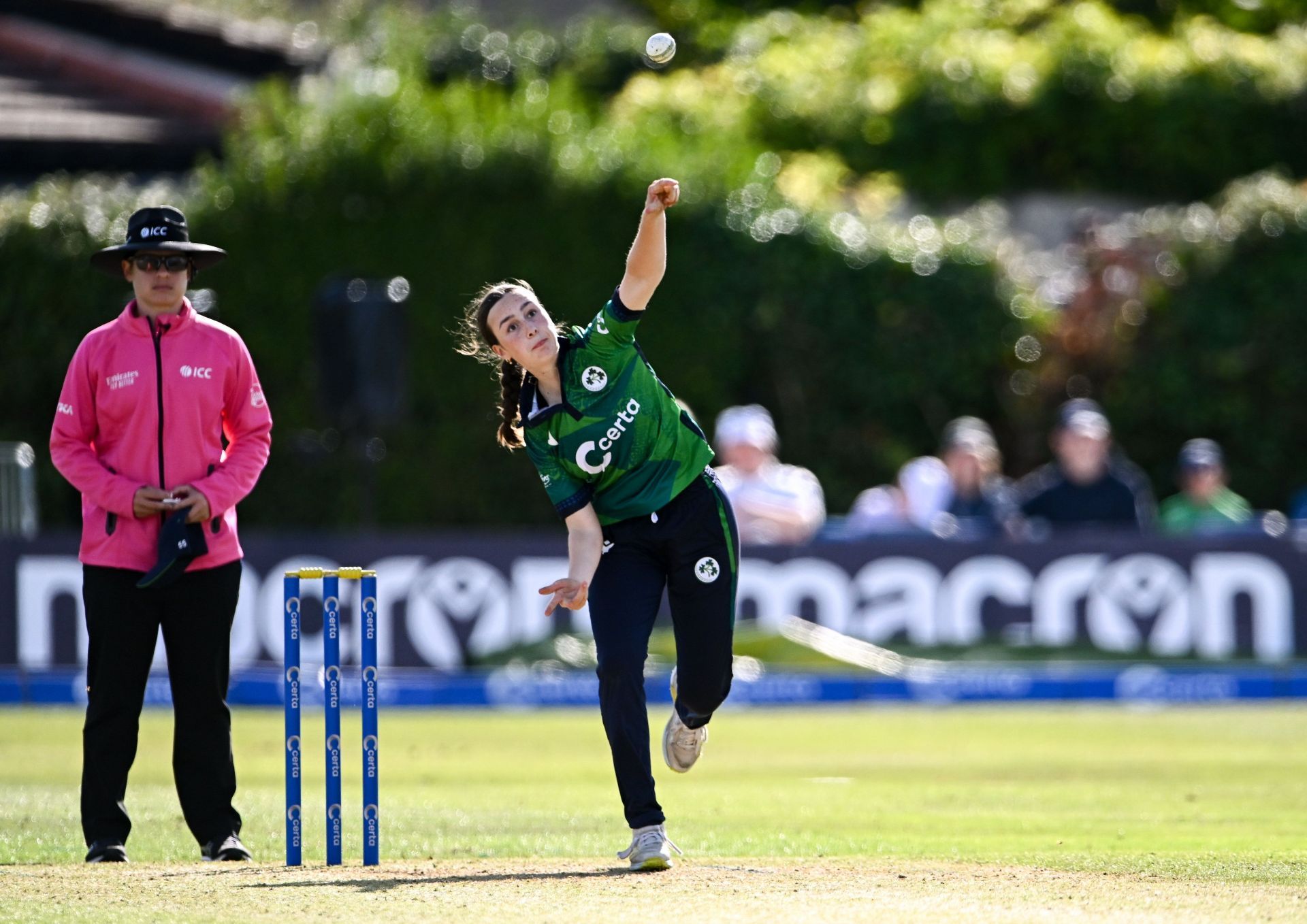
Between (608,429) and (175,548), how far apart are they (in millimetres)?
1424

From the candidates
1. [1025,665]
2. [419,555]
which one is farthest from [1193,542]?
[419,555]

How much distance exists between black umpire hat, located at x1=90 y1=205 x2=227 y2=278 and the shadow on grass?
6.93 feet

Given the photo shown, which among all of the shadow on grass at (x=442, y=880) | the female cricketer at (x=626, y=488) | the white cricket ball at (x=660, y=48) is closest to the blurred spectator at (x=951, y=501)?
the white cricket ball at (x=660, y=48)

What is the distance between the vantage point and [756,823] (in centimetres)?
760

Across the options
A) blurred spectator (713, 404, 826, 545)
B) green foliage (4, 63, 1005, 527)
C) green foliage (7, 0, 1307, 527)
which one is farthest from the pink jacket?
green foliage (4, 63, 1005, 527)

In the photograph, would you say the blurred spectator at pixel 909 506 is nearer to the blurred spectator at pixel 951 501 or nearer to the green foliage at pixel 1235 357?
the blurred spectator at pixel 951 501

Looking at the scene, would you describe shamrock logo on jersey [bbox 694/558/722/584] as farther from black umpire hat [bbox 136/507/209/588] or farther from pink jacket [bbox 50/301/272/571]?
black umpire hat [bbox 136/507/209/588]

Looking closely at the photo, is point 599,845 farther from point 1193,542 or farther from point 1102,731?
point 1193,542

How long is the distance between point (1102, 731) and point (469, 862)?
646cm

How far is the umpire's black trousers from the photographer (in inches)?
257

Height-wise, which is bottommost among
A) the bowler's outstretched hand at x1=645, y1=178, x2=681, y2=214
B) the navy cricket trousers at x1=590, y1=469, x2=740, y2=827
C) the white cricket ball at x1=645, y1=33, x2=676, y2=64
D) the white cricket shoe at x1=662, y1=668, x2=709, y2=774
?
the white cricket shoe at x1=662, y1=668, x2=709, y2=774

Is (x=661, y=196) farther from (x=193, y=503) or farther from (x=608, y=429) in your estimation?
(x=193, y=503)

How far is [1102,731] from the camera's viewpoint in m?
11.9

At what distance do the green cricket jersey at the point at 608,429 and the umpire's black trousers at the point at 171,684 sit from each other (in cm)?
121
